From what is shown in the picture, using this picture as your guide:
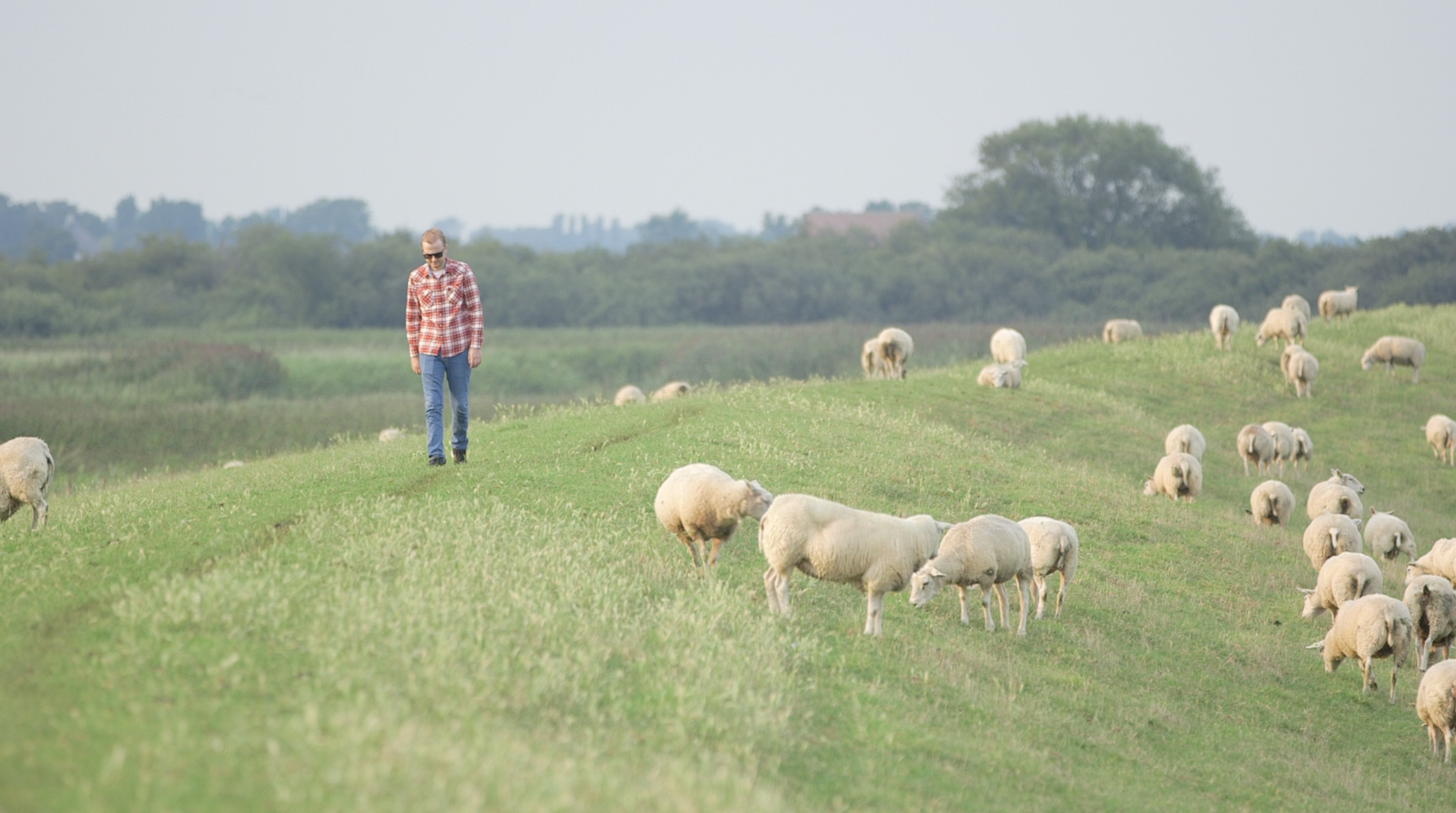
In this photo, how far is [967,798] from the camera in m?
8.24

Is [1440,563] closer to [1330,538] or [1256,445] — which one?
[1330,538]

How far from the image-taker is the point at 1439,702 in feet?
39.4

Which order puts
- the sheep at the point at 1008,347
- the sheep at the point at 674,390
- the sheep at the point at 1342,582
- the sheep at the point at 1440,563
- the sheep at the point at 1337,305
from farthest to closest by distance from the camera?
the sheep at the point at 1337,305 → the sheep at the point at 1008,347 → the sheep at the point at 674,390 → the sheep at the point at 1440,563 → the sheep at the point at 1342,582

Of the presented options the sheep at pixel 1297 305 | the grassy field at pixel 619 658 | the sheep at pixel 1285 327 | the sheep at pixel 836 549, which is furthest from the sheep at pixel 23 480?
the sheep at pixel 1297 305

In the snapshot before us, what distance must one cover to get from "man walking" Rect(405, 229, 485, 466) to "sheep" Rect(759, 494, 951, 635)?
527cm

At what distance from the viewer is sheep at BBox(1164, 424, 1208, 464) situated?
25.1 meters

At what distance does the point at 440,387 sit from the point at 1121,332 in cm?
3021

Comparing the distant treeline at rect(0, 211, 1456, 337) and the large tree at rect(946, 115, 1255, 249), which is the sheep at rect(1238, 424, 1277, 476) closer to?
the distant treeline at rect(0, 211, 1456, 337)

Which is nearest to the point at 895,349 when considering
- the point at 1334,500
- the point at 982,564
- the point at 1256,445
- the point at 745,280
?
the point at 1256,445

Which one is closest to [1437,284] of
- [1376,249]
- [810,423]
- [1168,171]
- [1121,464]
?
[1376,249]

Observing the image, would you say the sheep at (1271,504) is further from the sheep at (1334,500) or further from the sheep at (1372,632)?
the sheep at (1372,632)

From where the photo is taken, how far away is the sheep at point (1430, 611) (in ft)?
46.9

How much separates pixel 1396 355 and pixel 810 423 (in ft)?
76.3

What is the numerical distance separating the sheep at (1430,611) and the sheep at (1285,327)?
22.6 m
